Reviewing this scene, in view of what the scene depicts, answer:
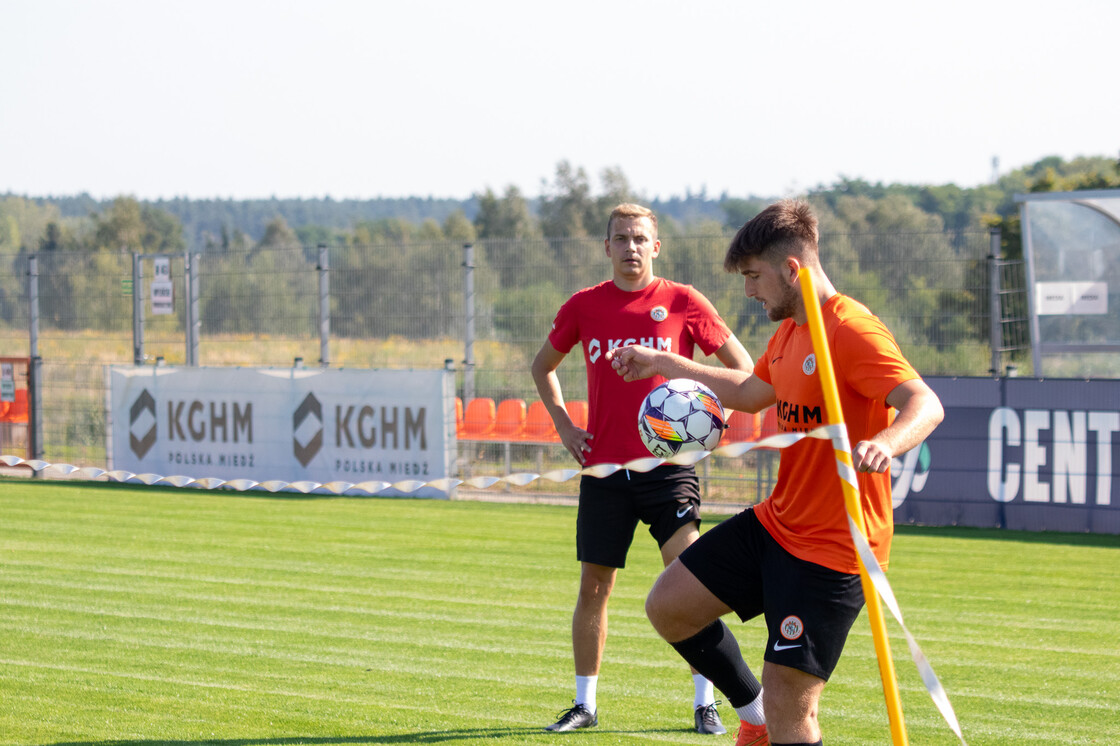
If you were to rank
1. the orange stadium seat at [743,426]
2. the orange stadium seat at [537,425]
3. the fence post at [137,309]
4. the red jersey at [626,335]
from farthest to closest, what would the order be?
the fence post at [137,309], the orange stadium seat at [537,425], the orange stadium seat at [743,426], the red jersey at [626,335]

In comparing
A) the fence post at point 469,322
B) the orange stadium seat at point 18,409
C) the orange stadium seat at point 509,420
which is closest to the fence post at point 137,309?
the orange stadium seat at point 18,409

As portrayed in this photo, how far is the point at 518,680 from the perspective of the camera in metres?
6.50

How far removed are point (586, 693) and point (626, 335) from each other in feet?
5.56

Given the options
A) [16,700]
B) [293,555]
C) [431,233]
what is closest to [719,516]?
[293,555]

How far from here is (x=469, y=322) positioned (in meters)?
15.9

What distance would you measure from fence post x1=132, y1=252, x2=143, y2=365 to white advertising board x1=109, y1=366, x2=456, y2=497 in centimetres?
89

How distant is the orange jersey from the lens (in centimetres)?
369

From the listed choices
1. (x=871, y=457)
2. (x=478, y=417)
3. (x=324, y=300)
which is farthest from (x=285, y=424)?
(x=871, y=457)

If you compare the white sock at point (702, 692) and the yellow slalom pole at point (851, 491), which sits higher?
the yellow slalom pole at point (851, 491)

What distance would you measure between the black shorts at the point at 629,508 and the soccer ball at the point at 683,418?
69 centimetres

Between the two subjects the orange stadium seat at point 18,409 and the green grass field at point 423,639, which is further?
the orange stadium seat at point 18,409

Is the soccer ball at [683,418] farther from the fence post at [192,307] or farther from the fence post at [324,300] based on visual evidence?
the fence post at [192,307]

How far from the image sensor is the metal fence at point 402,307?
1384cm

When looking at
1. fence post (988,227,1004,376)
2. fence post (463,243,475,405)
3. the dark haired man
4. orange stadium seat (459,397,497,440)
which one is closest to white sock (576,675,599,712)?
the dark haired man
